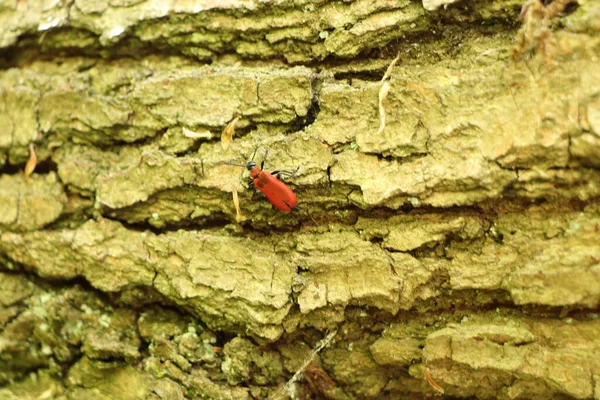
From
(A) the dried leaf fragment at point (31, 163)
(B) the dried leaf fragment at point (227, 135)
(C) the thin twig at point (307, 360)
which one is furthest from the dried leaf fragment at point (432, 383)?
(A) the dried leaf fragment at point (31, 163)

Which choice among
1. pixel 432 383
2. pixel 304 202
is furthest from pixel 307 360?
pixel 304 202

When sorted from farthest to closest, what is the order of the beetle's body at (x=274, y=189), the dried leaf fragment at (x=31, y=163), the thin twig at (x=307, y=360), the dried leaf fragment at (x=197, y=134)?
the dried leaf fragment at (x=31, y=163), the dried leaf fragment at (x=197, y=134), the thin twig at (x=307, y=360), the beetle's body at (x=274, y=189)

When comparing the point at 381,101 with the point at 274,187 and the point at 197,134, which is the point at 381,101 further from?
the point at 197,134

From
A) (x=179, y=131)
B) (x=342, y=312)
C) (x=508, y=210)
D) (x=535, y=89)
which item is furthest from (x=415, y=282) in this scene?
(x=179, y=131)

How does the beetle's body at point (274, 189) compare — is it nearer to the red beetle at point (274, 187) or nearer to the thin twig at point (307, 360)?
the red beetle at point (274, 187)

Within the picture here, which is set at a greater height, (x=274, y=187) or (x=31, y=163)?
(x=31, y=163)

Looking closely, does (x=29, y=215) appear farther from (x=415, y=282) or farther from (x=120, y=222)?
(x=415, y=282)
